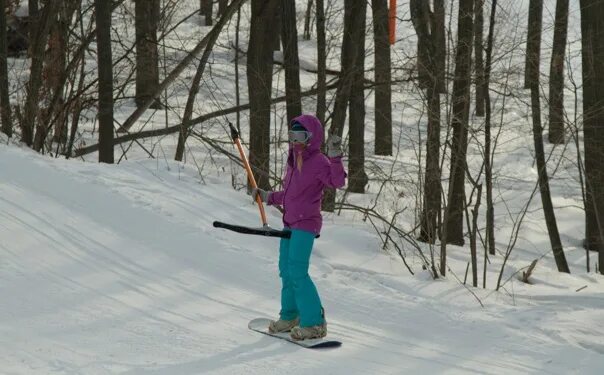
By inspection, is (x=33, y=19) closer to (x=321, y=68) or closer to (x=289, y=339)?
(x=321, y=68)

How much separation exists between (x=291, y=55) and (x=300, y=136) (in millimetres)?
6968

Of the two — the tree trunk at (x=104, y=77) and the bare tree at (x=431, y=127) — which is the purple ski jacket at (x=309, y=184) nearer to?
the bare tree at (x=431, y=127)

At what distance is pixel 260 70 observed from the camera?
43.3 feet

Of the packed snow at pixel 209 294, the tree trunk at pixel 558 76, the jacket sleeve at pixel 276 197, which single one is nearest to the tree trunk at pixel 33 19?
the packed snow at pixel 209 294

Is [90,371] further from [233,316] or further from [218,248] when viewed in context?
[218,248]

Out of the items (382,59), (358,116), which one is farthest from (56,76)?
(382,59)

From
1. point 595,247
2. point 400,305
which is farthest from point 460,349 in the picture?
point 595,247

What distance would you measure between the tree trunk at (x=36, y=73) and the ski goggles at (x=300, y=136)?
867 cm

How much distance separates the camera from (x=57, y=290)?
290 inches

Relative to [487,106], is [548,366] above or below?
below

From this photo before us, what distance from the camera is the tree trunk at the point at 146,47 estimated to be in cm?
1619

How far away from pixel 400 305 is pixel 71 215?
11.7 feet

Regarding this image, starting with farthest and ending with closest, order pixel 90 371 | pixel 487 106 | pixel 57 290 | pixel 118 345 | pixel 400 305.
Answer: pixel 487 106 < pixel 400 305 < pixel 57 290 < pixel 118 345 < pixel 90 371

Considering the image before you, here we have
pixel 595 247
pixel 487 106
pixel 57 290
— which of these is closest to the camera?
pixel 57 290
